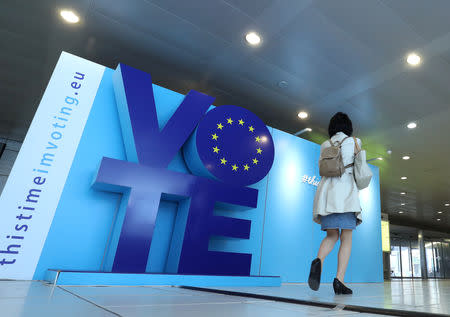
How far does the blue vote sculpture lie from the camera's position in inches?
93.4

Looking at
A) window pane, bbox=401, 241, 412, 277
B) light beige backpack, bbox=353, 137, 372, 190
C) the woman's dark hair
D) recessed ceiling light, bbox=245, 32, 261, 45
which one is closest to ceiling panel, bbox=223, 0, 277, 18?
recessed ceiling light, bbox=245, 32, 261, 45

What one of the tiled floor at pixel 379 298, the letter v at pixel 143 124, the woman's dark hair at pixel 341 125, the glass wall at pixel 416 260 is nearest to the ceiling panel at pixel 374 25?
the woman's dark hair at pixel 341 125

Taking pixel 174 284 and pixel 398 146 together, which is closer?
pixel 174 284

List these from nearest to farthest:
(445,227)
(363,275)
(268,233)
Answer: (268,233) < (363,275) < (445,227)

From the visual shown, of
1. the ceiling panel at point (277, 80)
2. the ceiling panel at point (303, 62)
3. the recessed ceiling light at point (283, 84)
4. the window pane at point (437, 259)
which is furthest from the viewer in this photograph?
the window pane at point (437, 259)

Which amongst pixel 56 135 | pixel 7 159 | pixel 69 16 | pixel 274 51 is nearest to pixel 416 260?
pixel 274 51

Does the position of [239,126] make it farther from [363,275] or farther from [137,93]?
[363,275]

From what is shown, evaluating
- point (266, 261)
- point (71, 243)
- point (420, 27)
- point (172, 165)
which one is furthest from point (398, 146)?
point (71, 243)

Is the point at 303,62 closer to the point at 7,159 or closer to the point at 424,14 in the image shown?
the point at 424,14

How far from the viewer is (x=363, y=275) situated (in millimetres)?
4457

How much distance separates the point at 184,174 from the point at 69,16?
7.59ft

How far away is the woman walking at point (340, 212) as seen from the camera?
6.25 feet

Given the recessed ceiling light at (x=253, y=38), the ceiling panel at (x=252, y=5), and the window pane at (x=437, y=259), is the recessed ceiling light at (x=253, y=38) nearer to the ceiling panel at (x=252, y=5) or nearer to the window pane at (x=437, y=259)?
the ceiling panel at (x=252, y=5)

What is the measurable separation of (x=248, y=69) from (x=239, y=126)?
3.24ft
